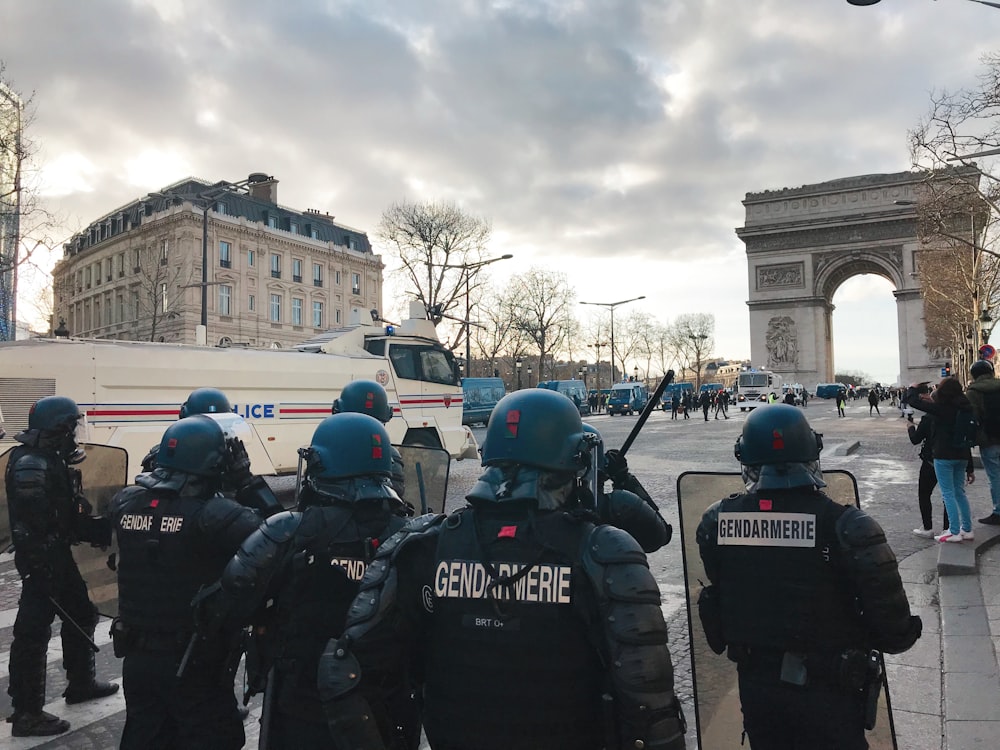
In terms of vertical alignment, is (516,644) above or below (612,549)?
below

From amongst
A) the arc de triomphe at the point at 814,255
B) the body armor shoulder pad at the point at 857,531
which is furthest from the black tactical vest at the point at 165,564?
the arc de triomphe at the point at 814,255

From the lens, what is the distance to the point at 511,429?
2.13 meters

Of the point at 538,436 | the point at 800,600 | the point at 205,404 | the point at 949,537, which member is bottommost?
the point at 949,537

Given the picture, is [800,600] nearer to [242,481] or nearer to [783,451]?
[783,451]

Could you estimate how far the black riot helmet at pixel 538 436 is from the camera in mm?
2080

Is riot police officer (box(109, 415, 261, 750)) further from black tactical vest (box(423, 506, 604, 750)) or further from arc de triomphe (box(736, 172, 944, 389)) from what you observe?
arc de triomphe (box(736, 172, 944, 389))

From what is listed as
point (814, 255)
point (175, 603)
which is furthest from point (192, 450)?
point (814, 255)

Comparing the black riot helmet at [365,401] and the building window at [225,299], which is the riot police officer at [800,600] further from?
the building window at [225,299]

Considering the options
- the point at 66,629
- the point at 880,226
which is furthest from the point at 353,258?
the point at 66,629

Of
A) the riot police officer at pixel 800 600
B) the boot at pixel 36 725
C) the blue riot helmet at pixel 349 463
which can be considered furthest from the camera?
the boot at pixel 36 725

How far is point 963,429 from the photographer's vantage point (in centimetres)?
689

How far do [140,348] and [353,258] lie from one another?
5455 centimetres

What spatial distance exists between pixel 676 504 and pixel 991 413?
4.32 meters

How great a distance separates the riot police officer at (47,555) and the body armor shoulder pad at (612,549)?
3.39 meters
